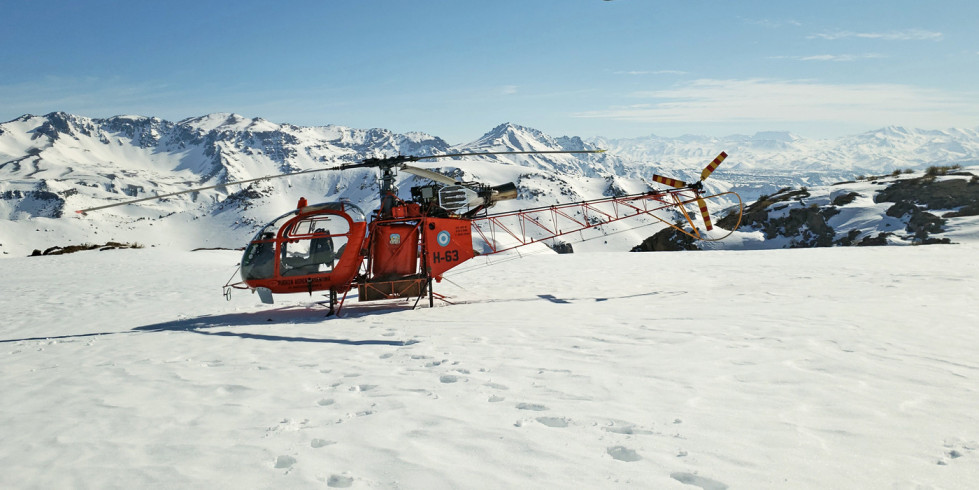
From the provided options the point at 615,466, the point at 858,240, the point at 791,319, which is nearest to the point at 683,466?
the point at 615,466

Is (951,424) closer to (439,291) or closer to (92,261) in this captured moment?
(439,291)

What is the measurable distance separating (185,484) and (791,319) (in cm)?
866

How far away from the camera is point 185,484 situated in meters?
3.52

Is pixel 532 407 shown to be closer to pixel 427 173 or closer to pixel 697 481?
pixel 697 481

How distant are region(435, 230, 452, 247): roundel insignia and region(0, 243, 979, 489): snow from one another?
5.70 ft

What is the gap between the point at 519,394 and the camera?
17.0 ft

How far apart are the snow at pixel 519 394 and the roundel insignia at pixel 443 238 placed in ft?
5.70

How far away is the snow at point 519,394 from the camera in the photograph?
11.9 feet

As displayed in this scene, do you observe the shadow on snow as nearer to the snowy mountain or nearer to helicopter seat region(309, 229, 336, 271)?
helicopter seat region(309, 229, 336, 271)

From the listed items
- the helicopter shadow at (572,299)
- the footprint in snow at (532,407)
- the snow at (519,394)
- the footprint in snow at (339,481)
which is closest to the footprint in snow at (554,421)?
the snow at (519,394)

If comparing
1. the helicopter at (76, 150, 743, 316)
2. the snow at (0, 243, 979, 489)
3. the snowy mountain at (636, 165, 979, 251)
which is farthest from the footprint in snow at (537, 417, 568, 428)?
the snowy mountain at (636, 165, 979, 251)

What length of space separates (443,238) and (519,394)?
7352 millimetres

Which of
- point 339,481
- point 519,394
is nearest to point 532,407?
point 519,394

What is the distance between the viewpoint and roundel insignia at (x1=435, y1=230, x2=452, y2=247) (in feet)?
39.8
